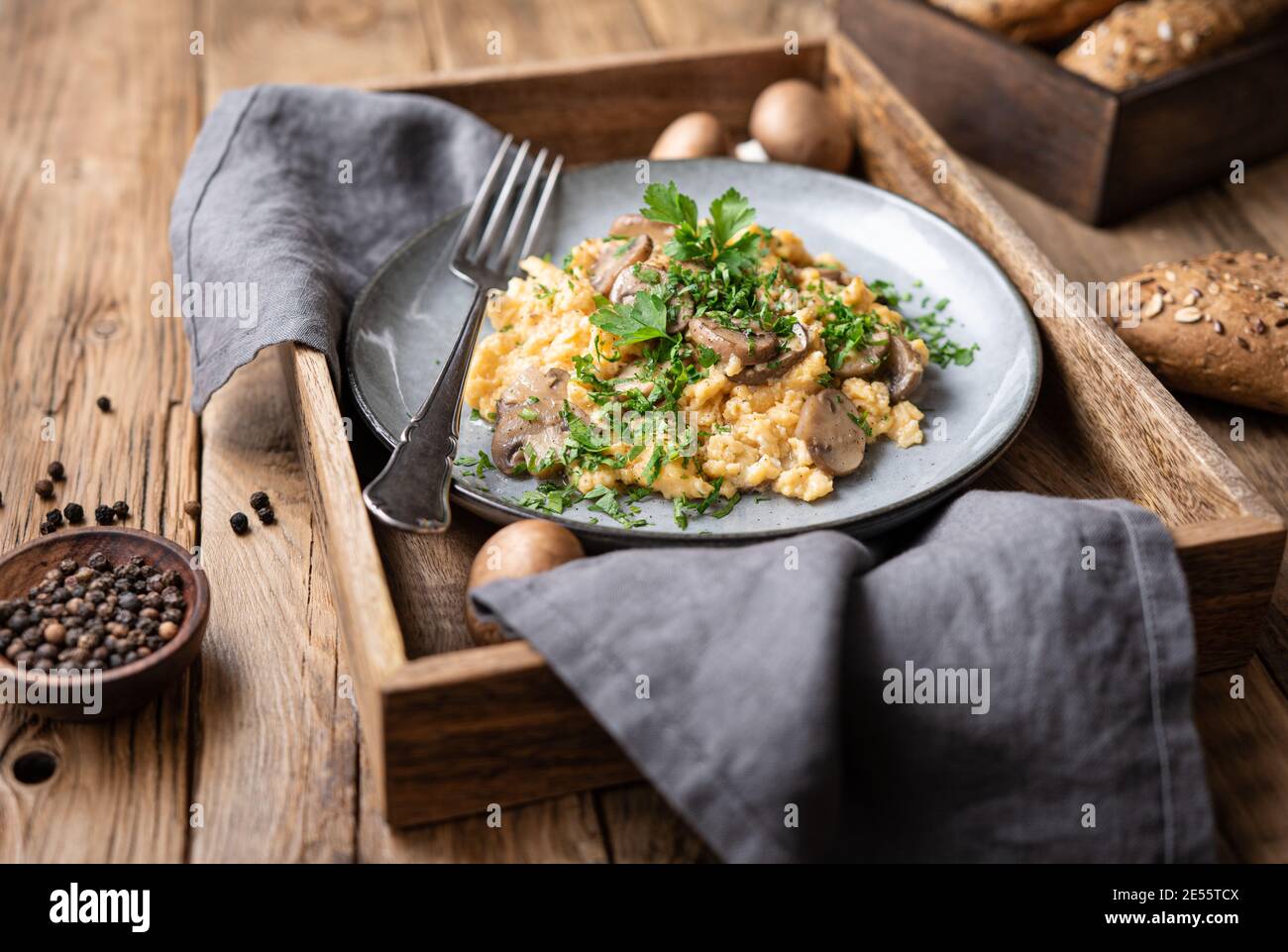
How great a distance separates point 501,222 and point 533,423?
91cm

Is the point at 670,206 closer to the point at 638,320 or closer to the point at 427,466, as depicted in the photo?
the point at 638,320

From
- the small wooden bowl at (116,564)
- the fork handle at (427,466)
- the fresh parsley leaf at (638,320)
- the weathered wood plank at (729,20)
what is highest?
the fresh parsley leaf at (638,320)

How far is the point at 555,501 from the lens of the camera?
2.46 metres

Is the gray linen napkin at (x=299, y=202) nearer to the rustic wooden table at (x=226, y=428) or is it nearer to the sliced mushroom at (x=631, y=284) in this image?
the rustic wooden table at (x=226, y=428)

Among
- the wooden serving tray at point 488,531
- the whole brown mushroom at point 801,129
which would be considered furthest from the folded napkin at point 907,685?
the whole brown mushroom at point 801,129

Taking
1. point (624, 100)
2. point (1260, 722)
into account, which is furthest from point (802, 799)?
point (624, 100)

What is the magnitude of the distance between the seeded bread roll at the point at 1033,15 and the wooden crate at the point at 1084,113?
0.26 feet

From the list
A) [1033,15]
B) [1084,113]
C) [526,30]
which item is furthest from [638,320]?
[526,30]

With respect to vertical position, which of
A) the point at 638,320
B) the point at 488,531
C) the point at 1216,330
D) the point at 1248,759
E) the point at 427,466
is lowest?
the point at 1248,759

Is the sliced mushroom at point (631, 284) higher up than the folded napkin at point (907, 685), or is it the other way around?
the sliced mushroom at point (631, 284)

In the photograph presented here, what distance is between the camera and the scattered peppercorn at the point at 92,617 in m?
2.23

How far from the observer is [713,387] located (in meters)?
2.55

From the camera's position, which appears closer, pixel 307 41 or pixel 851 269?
pixel 851 269

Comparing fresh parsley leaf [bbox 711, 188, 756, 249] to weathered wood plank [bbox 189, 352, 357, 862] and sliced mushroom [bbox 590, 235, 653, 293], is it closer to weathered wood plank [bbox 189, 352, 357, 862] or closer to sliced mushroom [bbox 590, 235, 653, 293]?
sliced mushroom [bbox 590, 235, 653, 293]
